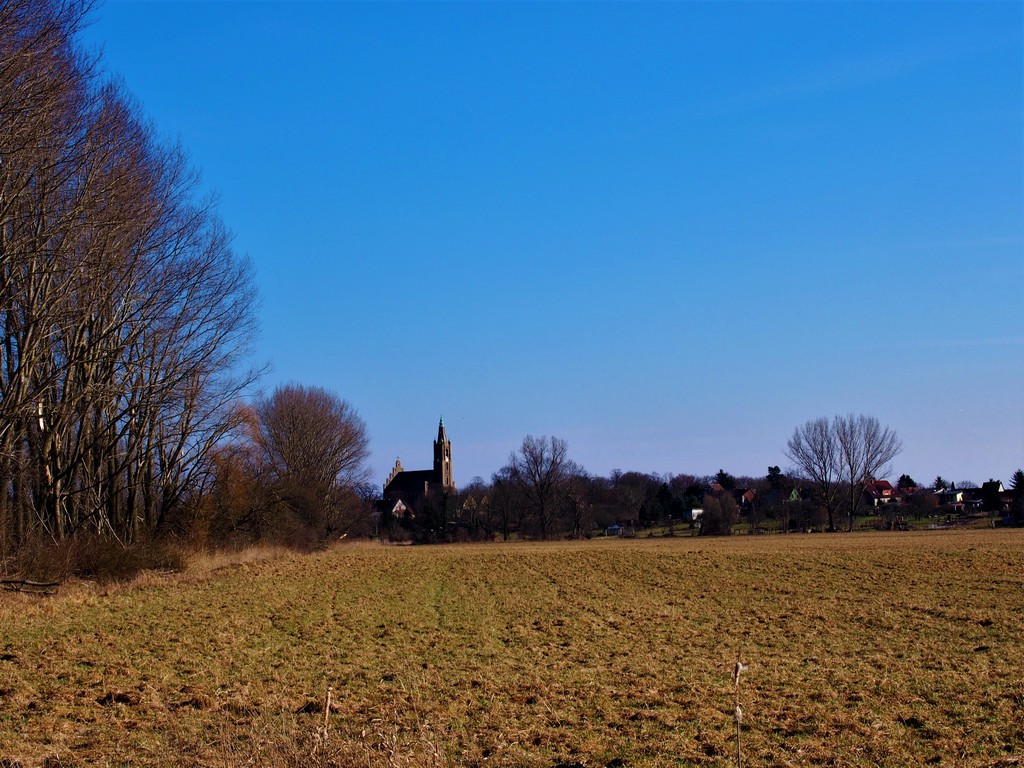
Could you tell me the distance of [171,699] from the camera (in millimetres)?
9867

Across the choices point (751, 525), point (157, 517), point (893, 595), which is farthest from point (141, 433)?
point (751, 525)

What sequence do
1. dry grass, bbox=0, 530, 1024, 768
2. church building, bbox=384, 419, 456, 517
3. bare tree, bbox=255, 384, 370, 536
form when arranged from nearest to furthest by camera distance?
dry grass, bbox=0, 530, 1024, 768 < bare tree, bbox=255, 384, 370, 536 < church building, bbox=384, 419, 456, 517

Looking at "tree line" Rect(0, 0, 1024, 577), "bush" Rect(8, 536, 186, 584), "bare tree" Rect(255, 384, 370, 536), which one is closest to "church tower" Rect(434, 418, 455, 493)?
"bare tree" Rect(255, 384, 370, 536)

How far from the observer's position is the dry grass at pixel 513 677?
7.50m

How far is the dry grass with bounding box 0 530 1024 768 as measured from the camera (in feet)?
24.6

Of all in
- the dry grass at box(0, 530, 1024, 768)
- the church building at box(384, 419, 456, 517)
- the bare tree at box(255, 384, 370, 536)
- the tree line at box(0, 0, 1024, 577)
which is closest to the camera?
the dry grass at box(0, 530, 1024, 768)

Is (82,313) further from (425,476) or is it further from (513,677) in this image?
(425,476)

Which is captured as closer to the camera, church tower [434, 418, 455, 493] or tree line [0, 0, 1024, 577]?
tree line [0, 0, 1024, 577]

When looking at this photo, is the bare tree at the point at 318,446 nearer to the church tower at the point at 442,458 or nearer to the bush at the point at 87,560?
the bush at the point at 87,560

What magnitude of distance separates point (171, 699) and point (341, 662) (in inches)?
123

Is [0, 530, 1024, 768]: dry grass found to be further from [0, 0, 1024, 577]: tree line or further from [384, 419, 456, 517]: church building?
[384, 419, 456, 517]: church building

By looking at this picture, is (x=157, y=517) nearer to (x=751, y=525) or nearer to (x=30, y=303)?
(x=30, y=303)

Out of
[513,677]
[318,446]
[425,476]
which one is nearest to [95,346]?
[513,677]

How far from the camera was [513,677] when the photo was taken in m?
11.5
